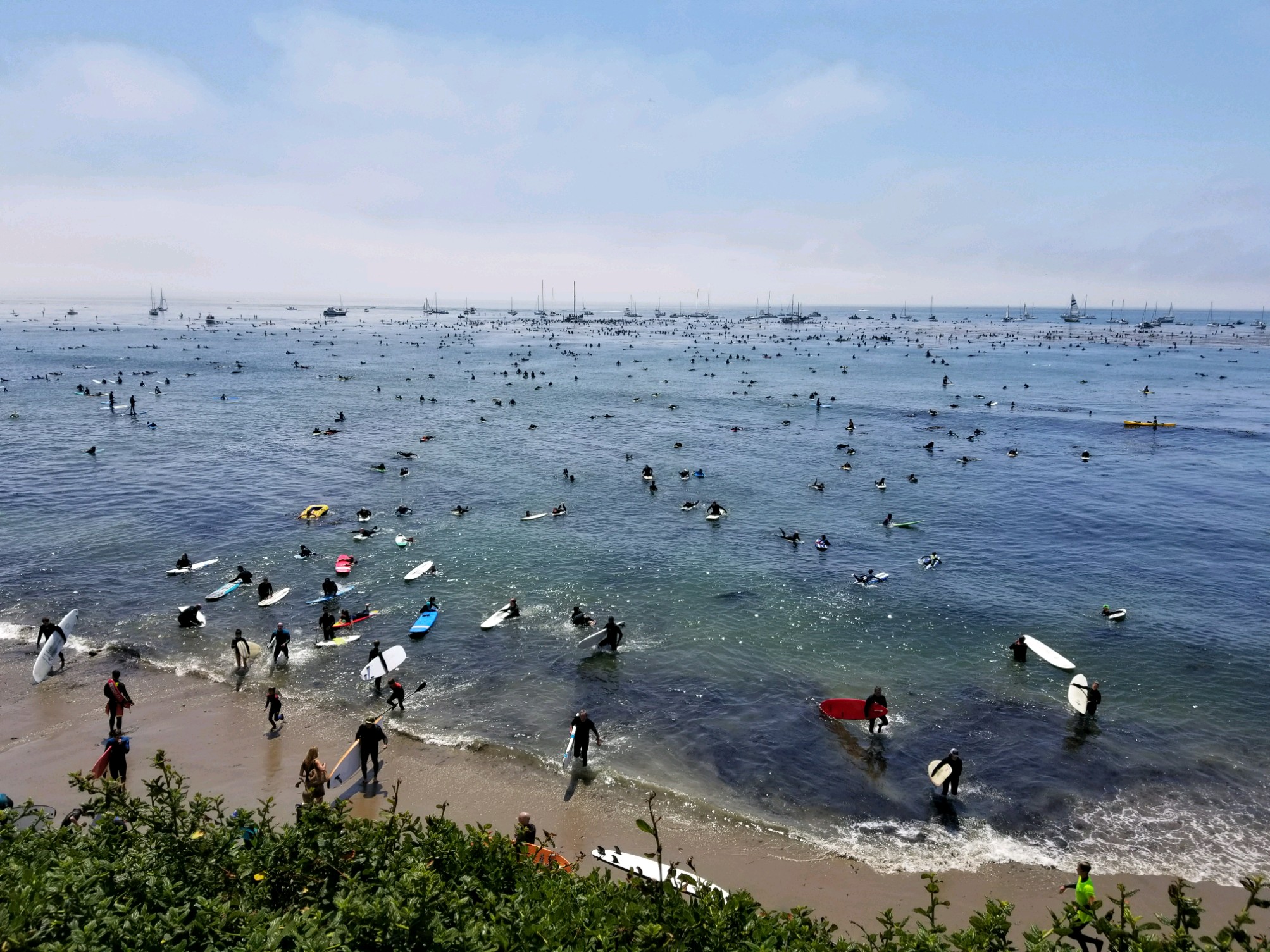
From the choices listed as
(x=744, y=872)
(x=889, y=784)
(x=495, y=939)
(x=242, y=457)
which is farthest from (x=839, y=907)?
(x=242, y=457)

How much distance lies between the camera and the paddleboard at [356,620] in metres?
28.4

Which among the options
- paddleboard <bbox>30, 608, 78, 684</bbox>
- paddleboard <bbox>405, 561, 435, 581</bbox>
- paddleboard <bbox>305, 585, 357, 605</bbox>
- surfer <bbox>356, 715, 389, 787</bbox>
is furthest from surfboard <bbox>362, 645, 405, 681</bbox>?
paddleboard <bbox>30, 608, 78, 684</bbox>

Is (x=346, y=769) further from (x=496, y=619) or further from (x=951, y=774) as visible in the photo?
(x=951, y=774)

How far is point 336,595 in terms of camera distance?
31344 mm

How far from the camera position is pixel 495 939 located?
8.23 metres

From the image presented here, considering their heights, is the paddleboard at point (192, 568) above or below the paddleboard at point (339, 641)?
above

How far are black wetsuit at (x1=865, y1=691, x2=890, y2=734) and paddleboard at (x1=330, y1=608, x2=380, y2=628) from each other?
65.5ft

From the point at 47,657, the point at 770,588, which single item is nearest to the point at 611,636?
the point at 770,588

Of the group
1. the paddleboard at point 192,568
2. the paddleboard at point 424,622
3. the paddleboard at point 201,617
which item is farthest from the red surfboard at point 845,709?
the paddleboard at point 192,568

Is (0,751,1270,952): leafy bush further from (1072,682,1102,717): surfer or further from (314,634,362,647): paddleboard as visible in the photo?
(314,634,362,647): paddleboard

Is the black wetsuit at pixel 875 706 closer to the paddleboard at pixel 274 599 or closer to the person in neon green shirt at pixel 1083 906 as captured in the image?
the person in neon green shirt at pixel 1083 906

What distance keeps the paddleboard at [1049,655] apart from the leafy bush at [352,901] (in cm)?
1900

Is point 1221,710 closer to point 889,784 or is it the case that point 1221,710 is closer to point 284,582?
point 889,784

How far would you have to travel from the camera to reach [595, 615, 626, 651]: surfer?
26.6 m
